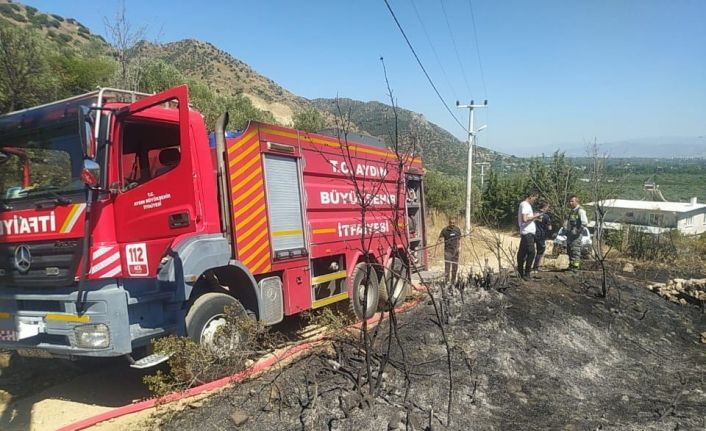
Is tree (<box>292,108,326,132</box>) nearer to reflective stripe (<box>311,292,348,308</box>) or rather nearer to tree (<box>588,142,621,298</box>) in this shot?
tree (<box>588,142,621,298</box>)

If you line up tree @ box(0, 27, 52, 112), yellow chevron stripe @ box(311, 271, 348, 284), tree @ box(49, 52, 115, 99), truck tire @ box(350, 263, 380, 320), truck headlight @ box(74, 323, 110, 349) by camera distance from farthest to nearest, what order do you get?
tree @ box(49, 52, 115, 99) < tree @ box(0, 27, 52, 112) < truck tire @ box(350, 263, 380, 320) < yellow chevron stripe @ box(311, 271, 348, 284) < truck headlight @ box(74, 323, 110, 349)

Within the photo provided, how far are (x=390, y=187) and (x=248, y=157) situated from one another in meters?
3.86

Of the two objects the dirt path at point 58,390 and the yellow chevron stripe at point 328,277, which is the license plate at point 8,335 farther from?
the yellow chevron stripe at point 328,277

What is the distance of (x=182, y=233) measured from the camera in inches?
181

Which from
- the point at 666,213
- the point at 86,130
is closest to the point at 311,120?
the point at 86,130

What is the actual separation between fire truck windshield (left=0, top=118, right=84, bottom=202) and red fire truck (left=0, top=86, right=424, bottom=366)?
0.01 meters

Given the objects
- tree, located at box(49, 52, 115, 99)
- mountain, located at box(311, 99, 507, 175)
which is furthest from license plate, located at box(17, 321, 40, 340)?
tree, located at box(49, 52, 115, 99)

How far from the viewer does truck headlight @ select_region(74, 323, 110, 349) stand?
13.5 feet

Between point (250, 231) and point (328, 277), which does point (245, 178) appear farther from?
point (328, 277)

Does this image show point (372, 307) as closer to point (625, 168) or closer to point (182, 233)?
point (182, 233)


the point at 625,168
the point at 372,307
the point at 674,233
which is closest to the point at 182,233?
the point at 372,307

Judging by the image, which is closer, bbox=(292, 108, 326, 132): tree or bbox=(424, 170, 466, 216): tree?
bbox=(292, 108, 326, 132): tree

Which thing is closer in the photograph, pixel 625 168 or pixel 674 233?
pixel 625 168

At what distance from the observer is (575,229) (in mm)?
10875
